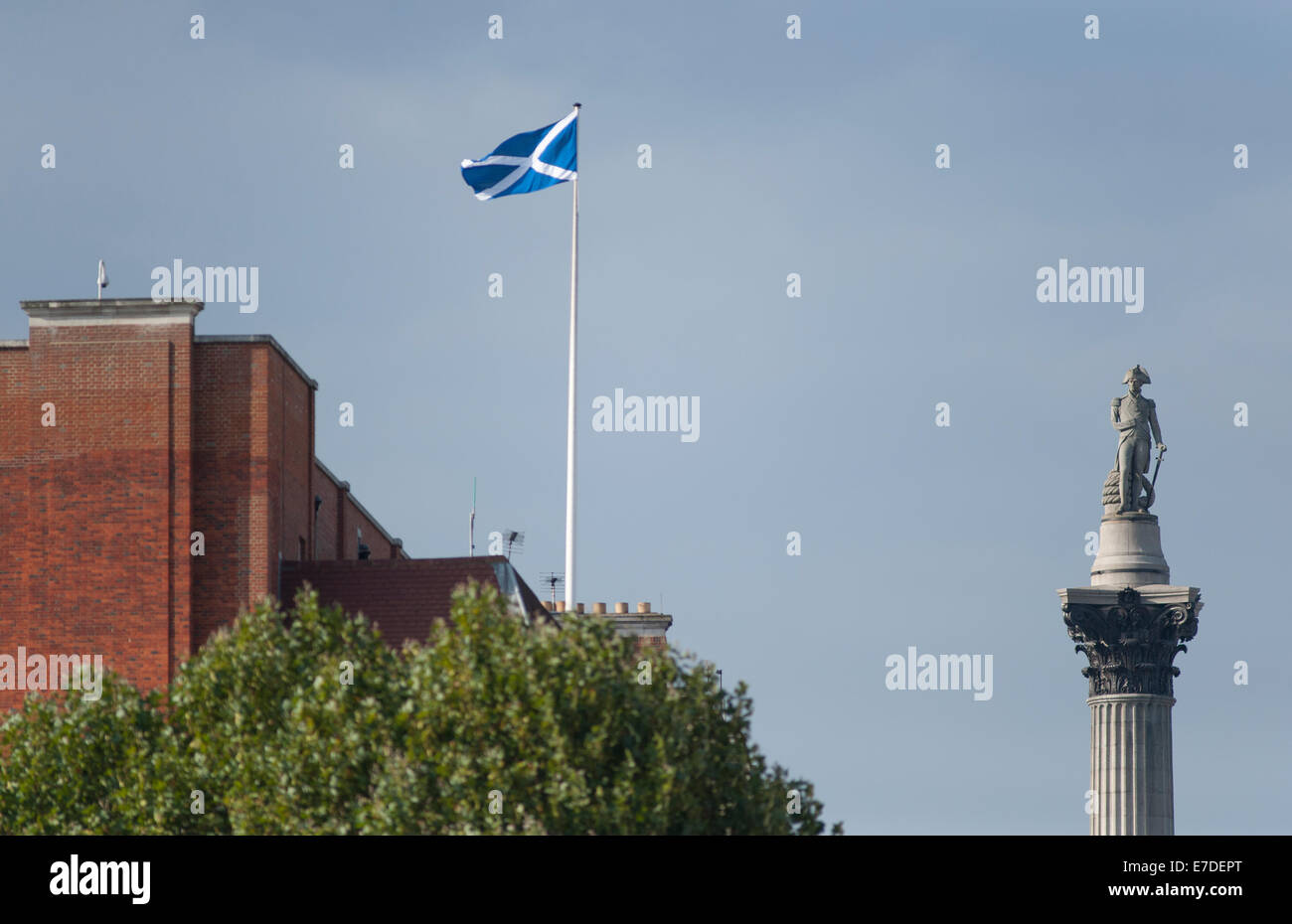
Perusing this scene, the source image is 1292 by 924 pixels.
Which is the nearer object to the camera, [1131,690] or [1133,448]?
[1131,690]

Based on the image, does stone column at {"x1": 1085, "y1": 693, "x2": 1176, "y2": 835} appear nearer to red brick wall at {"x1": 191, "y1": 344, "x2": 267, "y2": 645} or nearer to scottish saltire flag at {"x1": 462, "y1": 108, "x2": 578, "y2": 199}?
scottish saltire flag at {"x1": 462, "y1": 108, "x2": 578, "y2": 199}

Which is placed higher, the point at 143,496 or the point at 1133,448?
the point at 1133,448

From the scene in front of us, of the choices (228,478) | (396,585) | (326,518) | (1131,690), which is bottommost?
(1131,690)

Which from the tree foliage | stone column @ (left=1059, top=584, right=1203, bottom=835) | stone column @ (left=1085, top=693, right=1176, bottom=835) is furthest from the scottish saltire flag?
stone column @ (left=1085, top=693, right=1176, bottom=835)

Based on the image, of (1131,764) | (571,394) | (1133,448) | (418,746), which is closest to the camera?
(418,746)

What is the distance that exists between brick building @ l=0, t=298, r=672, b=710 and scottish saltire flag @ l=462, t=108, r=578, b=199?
6042 millimetres

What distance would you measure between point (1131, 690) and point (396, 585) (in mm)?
24508

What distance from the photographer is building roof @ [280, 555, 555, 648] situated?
1977 inches

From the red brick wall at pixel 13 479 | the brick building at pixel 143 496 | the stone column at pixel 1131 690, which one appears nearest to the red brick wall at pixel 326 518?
the brick building at pixel 143 496

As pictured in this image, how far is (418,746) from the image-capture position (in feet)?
117

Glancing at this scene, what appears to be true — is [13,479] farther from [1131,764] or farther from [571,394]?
[1131,764]

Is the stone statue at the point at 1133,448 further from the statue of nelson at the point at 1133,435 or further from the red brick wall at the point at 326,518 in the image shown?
the red brick wall at the point at 326,518

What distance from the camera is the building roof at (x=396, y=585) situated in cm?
5022

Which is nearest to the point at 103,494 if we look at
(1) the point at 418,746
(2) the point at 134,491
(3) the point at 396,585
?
(2) the point at 134,491
